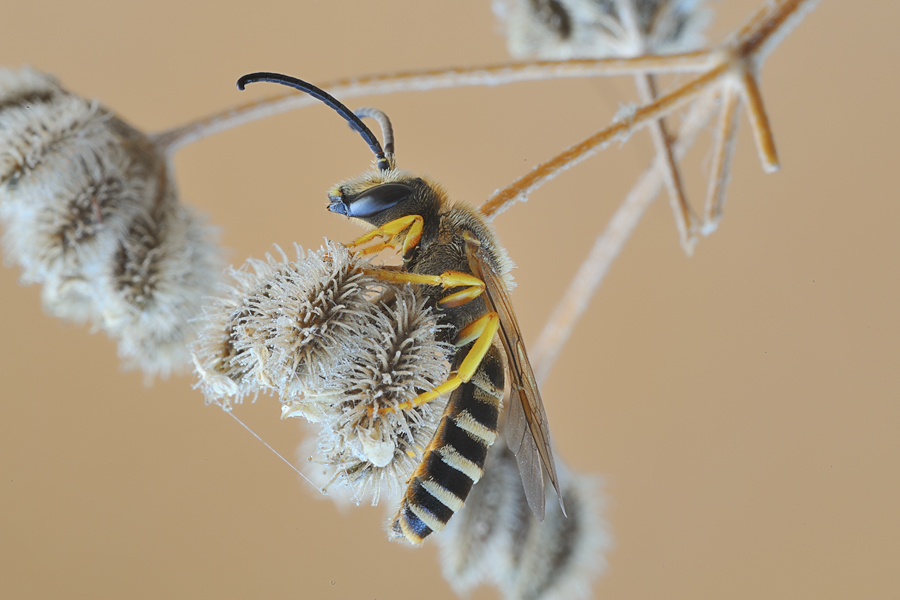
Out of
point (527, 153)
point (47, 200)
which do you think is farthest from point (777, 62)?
point (47, 200)

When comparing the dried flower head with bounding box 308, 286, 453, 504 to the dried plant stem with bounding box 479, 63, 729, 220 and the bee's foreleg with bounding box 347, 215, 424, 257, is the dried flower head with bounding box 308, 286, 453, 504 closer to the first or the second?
the bee's foreleg with bounding box 347, 215, 424, 257

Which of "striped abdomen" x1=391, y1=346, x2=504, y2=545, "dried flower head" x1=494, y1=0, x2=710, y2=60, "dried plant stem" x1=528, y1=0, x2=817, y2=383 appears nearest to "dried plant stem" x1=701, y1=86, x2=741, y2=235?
"dried plant stem" x1=528, y1=0, x2=817, y2=383

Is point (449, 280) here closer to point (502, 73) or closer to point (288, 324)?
point (288, 324)

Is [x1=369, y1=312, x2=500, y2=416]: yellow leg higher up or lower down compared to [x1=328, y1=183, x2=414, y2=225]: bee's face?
lower down

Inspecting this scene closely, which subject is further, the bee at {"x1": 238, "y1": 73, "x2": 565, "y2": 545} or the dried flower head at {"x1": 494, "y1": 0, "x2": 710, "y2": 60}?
the dried flower head at {"x1": 494, "y1": 0, "x2": 710, "y2": 60}

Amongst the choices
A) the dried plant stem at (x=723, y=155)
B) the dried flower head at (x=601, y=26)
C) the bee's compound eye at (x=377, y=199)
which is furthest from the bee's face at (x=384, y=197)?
the dried flower head at (x=601, y=26)

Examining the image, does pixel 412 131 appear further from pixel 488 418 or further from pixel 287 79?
pixel 488 418

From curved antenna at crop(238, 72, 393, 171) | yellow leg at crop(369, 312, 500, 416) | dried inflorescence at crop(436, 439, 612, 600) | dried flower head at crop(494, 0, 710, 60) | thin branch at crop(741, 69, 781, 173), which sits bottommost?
dried inflorescence at crop(436, 439, 612, 600)
